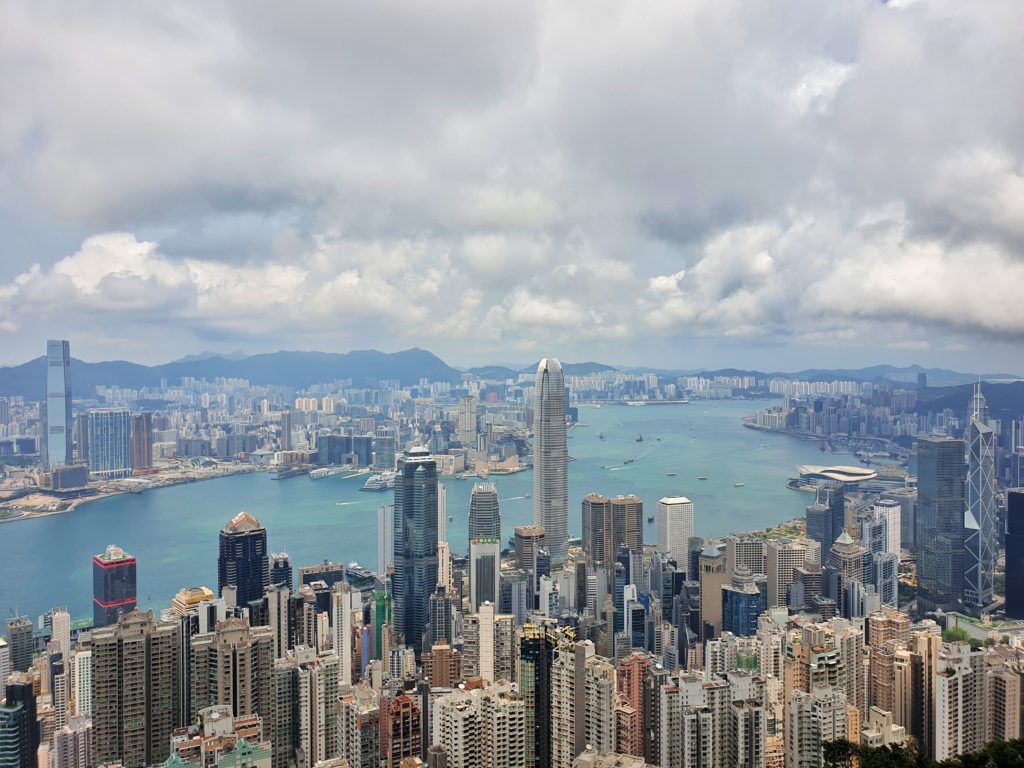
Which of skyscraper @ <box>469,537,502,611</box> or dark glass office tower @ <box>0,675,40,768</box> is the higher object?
dark glass office tower @ <box>0,675,40,768</box>

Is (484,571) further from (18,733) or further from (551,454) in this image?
(18,733)

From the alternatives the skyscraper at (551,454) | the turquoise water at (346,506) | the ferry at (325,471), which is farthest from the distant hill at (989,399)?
the ferry at (325,471)

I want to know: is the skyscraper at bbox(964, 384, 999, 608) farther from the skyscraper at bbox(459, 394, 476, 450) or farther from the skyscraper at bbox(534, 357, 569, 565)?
the skyscraper at bbox(459, 394, 476, 450)

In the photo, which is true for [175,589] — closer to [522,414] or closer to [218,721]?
[218,721]

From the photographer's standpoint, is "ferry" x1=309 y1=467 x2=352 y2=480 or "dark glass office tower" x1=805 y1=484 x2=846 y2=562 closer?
"dark glass office tower" x1=805 y1=484 x2=846 y2=562

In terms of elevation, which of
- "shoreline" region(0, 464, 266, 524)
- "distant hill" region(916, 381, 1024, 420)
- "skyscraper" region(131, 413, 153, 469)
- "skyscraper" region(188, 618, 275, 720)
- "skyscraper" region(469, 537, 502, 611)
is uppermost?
"distant hill" region(916, 381, 1024, 420)

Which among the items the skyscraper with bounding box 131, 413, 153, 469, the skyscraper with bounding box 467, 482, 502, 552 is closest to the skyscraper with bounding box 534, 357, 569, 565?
the skyscraper with bounding box 467, 482, 502, 552

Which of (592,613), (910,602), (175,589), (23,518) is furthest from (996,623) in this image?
(23,518)
